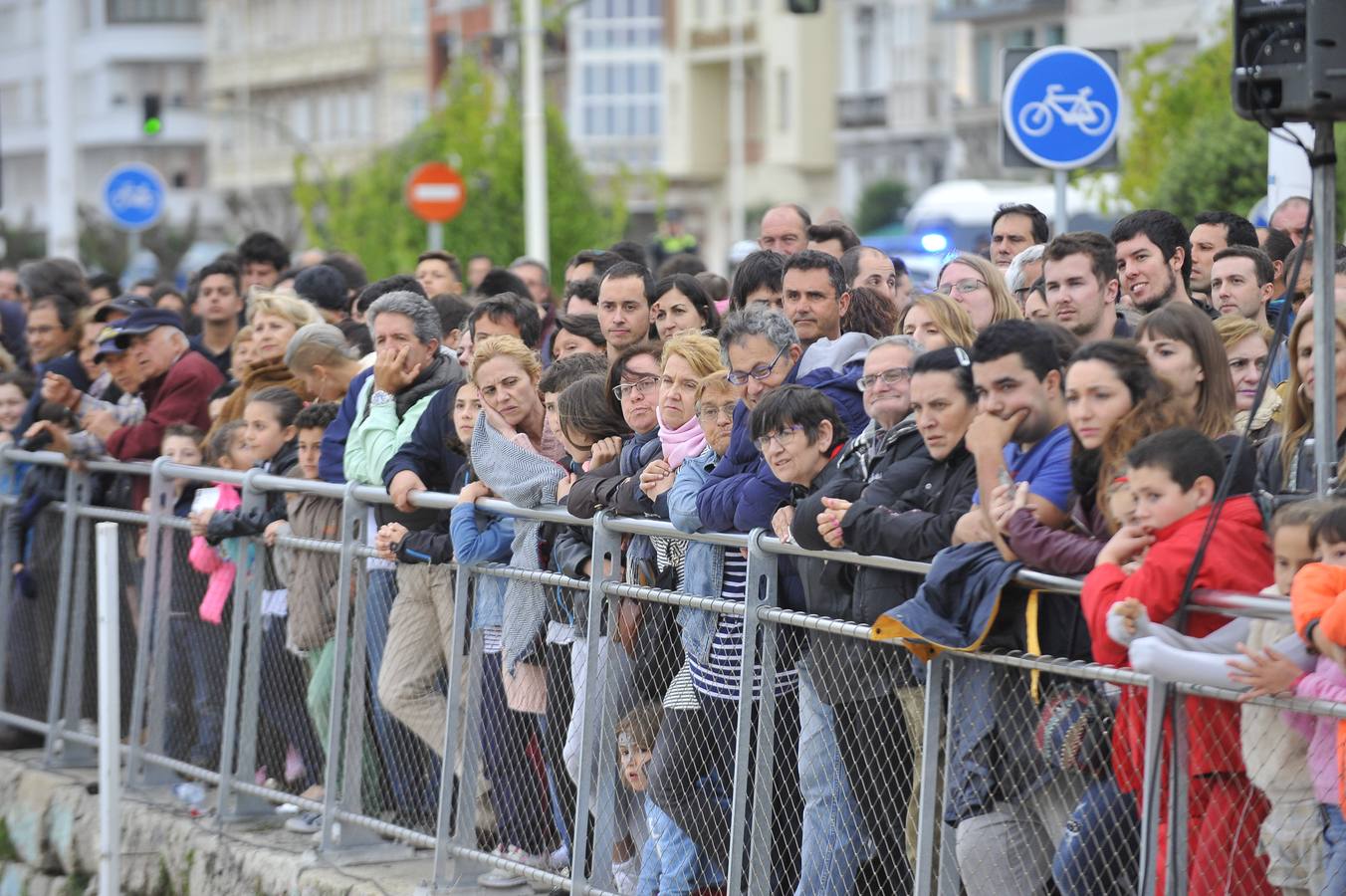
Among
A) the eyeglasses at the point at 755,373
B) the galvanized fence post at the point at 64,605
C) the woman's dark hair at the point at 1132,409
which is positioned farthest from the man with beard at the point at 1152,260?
the galvanized fence post at the point at 64,605

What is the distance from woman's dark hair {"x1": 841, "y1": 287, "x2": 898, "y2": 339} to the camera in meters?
8.29

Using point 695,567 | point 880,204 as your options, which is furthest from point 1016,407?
point 880,204

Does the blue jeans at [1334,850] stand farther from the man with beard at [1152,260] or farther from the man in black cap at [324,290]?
the man in black cap at [324,290]

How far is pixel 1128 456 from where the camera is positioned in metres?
5.54

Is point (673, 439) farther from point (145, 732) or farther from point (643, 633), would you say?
point (145, 732)

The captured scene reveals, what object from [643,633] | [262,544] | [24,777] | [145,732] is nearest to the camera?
[643,633]

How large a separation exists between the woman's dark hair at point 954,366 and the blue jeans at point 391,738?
2794 millimetres

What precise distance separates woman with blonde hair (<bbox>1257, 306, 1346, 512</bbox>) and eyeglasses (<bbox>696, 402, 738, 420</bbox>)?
1.71 meters

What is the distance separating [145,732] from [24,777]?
112 centimetres

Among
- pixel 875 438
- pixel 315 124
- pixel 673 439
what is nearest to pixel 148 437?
pixel 673 439

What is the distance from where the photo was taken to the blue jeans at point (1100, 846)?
550 centimetres

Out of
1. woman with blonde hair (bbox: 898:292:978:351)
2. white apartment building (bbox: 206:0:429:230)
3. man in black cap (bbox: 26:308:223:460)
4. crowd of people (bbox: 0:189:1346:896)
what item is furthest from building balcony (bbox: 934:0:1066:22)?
woman with blonde hair (bbox: 898:292:978:351)

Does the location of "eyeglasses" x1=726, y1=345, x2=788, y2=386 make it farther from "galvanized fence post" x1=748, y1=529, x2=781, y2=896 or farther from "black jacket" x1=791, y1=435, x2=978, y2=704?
"black jacket" x1=791, y1=435, x2=978, y2=704

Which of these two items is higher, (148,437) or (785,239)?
(785,239)
